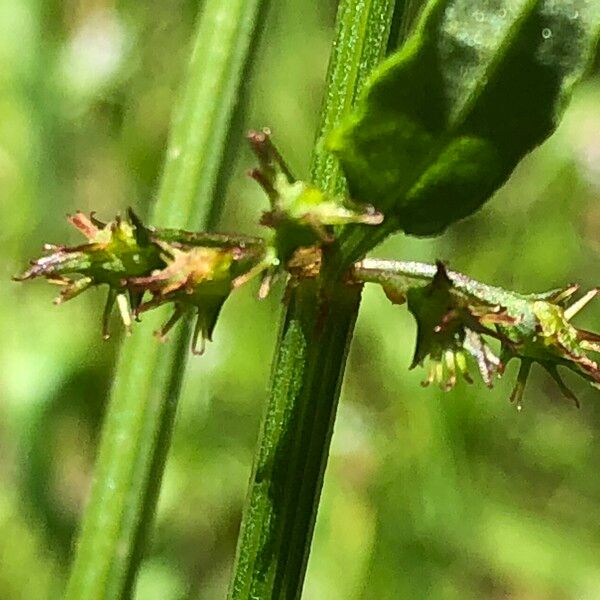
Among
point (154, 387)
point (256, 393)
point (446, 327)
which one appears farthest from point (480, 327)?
point (256, 393)

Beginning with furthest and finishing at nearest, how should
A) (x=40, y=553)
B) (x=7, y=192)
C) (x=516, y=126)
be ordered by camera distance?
(x=7, y=192) → (x=40, y=553) → (x=516, y=126)

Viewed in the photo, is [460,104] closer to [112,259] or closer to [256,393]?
[112,259]

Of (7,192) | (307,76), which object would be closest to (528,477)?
(307,76)

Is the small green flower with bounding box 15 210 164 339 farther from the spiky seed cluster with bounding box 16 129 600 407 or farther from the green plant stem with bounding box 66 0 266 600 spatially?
the green plant stem with bounding box 66 0 266 600

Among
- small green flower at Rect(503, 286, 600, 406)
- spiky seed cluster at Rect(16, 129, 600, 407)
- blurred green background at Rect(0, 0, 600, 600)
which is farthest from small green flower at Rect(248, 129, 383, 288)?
blurred green background at Rect(0, 0, 600, 600)

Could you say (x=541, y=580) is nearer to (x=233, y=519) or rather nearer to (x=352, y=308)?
(x=233, y=519)

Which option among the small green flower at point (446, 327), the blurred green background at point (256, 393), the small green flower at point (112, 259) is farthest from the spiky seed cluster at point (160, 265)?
the blurred green background at point (256, 393)

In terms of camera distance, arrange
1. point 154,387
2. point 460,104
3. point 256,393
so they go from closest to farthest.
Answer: point 460,104, point 154,387, point 256,393
